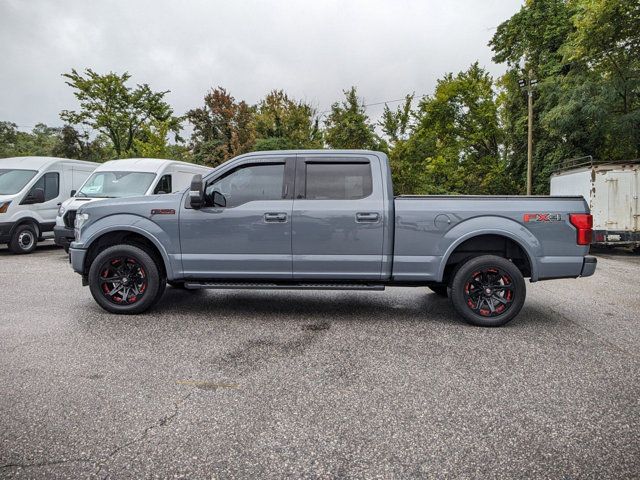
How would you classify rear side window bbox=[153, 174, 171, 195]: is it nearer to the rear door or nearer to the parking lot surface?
the parking lot surface

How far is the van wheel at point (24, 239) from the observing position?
11.2 meters

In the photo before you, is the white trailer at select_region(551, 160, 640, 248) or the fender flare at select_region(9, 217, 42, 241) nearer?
the fender flare at select_region(9, 217, 42, 241)

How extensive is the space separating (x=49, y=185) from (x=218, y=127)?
20557 millimetres

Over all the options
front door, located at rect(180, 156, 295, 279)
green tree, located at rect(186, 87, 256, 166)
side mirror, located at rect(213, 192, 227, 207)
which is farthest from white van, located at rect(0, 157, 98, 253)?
green tree, located at rect(186, 87, 256, 166)

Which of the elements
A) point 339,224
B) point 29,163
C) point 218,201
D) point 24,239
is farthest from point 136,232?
point 29,163

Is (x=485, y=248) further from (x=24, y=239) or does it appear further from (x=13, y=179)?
(x=13, y=179)

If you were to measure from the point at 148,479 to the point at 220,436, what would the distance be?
1.66 feet

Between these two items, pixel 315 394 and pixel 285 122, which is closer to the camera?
pixel 315 394

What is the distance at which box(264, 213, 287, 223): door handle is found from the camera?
514 centimetres

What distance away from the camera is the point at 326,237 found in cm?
511

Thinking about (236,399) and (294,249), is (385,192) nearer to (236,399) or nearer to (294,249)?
(294,249)

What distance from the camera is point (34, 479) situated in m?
2.23

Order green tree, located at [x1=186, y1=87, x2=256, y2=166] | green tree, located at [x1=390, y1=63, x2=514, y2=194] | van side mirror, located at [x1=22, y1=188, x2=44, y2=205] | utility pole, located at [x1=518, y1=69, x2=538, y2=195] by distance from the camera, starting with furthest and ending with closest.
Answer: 1. green tree, located at [x1=390, y1=63, x2=514, y2=194]
2. green tree, located at [x1=186, y1=87, x2=256, y2=166]
3. utility pole, located at [x1=518, y1=69, x2=538, y2=195]
4. van side mirror, located at [x1=22, y1=188, x2=44, y2=205]

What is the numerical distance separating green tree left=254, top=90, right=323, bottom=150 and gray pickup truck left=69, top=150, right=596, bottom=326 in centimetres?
2652
